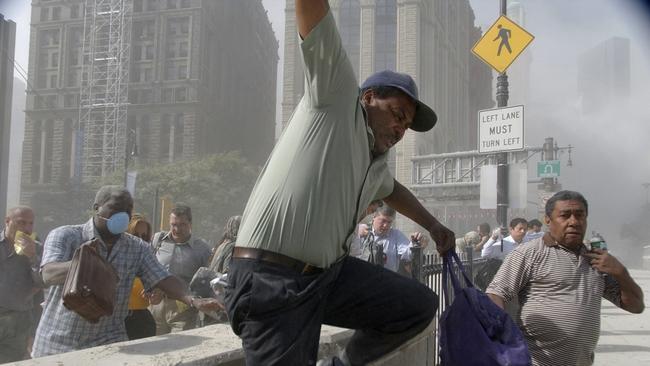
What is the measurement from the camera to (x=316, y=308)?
1.96 metres

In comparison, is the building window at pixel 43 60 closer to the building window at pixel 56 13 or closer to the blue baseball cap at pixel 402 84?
the building window at pixel 56 13

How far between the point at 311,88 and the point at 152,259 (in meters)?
2.32

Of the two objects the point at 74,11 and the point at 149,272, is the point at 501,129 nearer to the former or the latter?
the point at 149,272

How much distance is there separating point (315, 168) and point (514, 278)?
6.69 ft

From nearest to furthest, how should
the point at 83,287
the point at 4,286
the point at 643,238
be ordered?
the point at 83,287 → the point at 4,286 → the point at 643,238

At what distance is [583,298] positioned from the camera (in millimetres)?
3271

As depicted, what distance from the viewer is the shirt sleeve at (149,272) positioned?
3.69m

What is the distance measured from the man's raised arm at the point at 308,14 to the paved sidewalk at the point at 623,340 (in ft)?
21.5

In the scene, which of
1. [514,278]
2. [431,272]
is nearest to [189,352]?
[514,278]

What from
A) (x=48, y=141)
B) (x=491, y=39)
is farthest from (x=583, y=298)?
(x=48, y=141)

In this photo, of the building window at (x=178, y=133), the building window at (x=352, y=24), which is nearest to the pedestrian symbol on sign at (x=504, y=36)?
the building window at (x=352, y=24)

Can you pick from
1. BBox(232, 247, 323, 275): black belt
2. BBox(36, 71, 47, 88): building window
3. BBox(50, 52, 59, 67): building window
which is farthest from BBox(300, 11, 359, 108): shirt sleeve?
BBox(36, 71, 47, 88): building window

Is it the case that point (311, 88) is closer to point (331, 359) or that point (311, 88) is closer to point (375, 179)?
point (375, 179)

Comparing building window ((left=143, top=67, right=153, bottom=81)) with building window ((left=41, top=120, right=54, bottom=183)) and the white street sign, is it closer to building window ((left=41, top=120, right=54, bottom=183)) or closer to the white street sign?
building window ((left=41, top=120, right=54, bottom=183))
